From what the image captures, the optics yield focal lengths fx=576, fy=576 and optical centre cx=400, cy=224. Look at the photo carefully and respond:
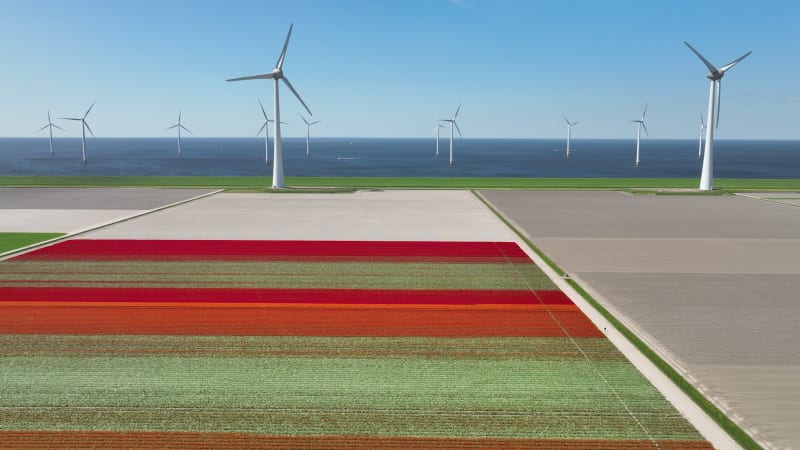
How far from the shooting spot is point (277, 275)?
22016mm

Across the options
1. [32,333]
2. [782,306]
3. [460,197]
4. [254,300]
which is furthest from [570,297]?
[460,197]

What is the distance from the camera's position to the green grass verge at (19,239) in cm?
2708

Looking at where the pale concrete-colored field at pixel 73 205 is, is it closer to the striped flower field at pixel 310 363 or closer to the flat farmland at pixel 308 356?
the flat farmland at pixel 308 356

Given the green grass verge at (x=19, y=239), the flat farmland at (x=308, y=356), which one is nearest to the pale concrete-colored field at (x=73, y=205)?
the green grass verge at (x=19, y=239)

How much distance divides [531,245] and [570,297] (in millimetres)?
9187

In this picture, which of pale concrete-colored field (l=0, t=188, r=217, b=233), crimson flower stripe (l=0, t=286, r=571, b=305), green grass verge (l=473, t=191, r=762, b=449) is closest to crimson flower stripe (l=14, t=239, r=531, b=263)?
crimson flower stripe (l=0, t=286, r=571, b=305)

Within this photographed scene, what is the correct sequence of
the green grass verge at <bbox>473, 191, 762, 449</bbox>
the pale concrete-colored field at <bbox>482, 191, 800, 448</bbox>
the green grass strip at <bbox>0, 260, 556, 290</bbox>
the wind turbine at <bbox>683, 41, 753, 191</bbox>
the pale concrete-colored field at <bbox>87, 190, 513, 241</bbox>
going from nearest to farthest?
1. the green grass verge at <bbox>473, 191, 762, 449</bbox>
2. the pale concrete-colored field at <bbox>482, 191, 800, 448</bbox>
3. the green grass strip at <bbox>0, 260, 556, 290</bbox>
4. the pale concrete-colored field at <bbox>87, 190, 513, 241</bbox>
5. the wind turbine at <bbox>683, 41, 753, 191</bbox>

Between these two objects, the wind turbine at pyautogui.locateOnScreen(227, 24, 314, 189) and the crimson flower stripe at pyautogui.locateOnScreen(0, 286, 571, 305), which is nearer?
the crimson flower stripe at pyautogui.locateOnScreen(0, 286, 571, 305)

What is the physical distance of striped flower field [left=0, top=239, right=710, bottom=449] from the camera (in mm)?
10445

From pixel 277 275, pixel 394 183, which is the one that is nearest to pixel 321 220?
pixel 277 275

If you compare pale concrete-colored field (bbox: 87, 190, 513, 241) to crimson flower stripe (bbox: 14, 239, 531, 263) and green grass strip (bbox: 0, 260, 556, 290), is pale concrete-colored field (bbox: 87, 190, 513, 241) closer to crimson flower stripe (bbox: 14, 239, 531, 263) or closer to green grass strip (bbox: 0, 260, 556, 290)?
crimson flower stripe (bbox: 14, 239, 531, 263)

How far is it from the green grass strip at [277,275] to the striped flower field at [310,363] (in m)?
0.14

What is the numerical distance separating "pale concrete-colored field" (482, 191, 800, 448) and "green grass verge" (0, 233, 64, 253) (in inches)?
971

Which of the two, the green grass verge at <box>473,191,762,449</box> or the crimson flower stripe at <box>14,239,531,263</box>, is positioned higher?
the crimson flower stripe at <box>14,239,531,263</box>
